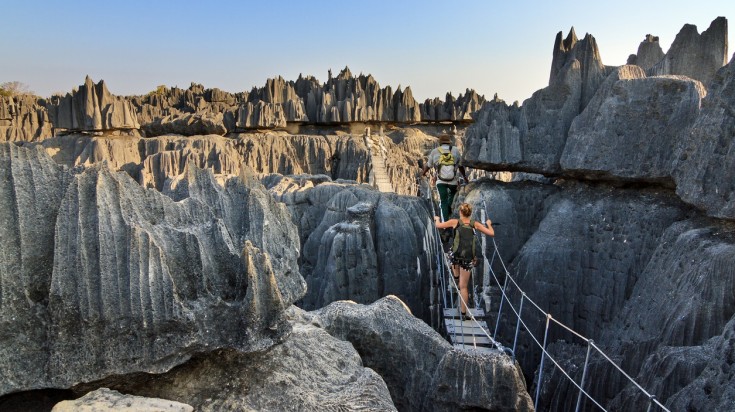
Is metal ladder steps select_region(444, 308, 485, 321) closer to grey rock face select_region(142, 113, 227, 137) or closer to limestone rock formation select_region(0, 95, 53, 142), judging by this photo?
grey rock face select_region(142, 113, 227, 137)

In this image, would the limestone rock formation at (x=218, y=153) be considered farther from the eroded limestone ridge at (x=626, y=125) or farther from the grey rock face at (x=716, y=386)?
the grey rock face at (x=716, y=386)

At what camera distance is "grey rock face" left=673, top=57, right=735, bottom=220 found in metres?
5.56

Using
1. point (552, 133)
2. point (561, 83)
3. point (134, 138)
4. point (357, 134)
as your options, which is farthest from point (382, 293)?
point (357, 134)

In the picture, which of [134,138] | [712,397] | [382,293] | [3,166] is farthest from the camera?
[134,138]

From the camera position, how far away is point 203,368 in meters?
3.36

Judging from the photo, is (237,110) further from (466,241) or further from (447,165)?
(466,241)

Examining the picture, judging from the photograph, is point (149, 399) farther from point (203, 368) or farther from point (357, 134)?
point (357, 134)

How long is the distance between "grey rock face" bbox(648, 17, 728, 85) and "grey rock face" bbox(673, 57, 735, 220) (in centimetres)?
393

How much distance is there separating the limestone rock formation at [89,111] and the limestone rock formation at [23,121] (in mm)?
3753

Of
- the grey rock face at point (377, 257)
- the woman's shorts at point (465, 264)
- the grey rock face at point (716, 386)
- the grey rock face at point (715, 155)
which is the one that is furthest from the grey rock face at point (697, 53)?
the grey rock face at point (716, 386)

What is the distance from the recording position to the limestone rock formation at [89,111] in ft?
89.1

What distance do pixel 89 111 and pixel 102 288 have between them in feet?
91.5

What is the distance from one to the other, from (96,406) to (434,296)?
7146 millimetres

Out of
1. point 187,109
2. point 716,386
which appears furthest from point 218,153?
point 716,386
